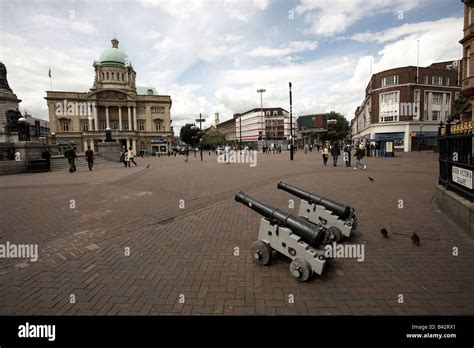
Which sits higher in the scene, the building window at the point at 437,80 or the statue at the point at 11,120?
the building window at the point at 437,80

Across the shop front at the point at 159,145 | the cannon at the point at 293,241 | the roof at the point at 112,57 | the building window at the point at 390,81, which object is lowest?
the cannon at the point at 293,241

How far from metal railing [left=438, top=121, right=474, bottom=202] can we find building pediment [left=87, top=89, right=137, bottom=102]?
70.3m

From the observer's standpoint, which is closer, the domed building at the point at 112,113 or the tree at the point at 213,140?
the domed building at the point at 112,113

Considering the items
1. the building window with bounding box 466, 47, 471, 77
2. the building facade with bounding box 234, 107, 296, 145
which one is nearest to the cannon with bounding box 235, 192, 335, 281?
the building window with bounding box 466, 47, 471, 77

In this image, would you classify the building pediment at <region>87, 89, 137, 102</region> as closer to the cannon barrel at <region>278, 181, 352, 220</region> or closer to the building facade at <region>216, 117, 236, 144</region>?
the building facade at <region>216, 117, 236, 144</region>

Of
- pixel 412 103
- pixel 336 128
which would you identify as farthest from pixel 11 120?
pixel 336 128

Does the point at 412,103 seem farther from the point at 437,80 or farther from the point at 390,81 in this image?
the point at 437,80

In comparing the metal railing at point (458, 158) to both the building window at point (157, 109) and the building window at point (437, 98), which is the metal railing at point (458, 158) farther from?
the building window at point (157, 109)

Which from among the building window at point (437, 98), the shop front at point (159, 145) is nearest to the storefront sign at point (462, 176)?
the building window at point (437, 98)

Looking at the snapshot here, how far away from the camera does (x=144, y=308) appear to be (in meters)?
2.83

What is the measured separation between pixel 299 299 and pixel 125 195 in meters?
8.17

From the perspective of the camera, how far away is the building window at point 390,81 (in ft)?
141

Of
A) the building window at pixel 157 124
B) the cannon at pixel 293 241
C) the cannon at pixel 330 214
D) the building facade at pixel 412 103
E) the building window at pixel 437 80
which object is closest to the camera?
the cannon at pixel 293 241
